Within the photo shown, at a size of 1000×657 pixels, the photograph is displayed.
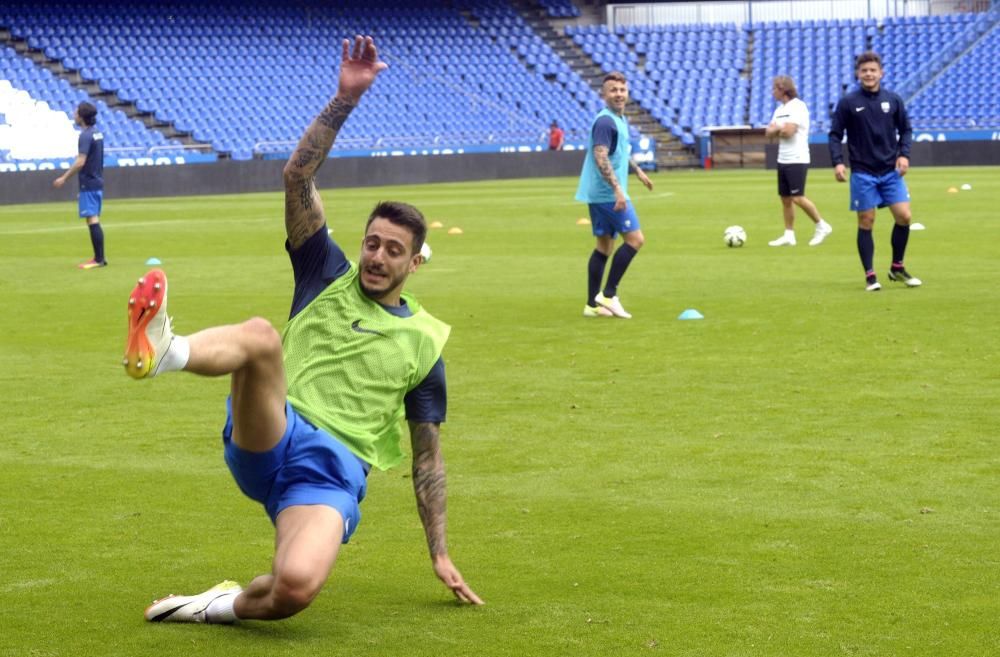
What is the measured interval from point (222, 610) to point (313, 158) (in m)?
1.54

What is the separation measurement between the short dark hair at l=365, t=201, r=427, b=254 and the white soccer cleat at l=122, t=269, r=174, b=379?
1109mm

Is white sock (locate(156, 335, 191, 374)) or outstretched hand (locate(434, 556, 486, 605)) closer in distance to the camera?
white sock (locate(156, 335, 191, 374))

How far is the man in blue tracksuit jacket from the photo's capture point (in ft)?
47.9

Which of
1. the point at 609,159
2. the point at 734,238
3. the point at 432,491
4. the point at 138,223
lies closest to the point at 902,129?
the point at 609,159

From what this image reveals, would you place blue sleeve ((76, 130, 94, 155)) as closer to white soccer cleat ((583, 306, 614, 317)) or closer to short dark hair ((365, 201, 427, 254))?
white soccer cleat ((583, 306, 614, 317))

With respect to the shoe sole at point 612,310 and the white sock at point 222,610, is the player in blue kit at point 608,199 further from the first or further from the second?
the white sock at point 222,610

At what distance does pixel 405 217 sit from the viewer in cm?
532

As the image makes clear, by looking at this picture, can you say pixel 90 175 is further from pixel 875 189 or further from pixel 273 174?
pixel 273 174

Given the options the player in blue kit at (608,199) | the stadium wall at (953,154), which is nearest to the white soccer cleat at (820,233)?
the player in blue kit at (608,199)

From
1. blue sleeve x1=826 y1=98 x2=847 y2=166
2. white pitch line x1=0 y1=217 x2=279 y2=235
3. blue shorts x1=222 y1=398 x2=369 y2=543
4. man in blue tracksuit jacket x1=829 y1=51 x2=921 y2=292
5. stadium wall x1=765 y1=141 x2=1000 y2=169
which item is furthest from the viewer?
stadium wall x1=765 y1=141 x2=1000 y2=169

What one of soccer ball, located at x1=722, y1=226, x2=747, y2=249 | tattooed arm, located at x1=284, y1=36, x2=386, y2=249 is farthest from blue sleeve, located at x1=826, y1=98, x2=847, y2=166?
tattooed arm, located at x1=284, y1=36, x2=386, y2=249

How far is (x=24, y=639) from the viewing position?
16.4 feet

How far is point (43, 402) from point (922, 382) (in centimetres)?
533

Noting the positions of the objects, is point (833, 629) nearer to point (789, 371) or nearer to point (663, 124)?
point (789, 371)
